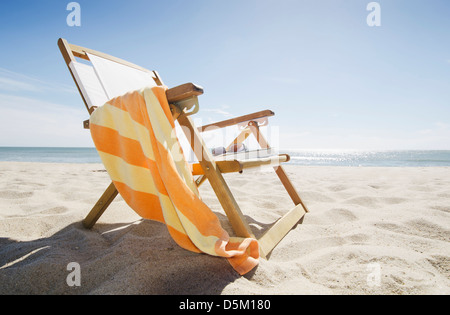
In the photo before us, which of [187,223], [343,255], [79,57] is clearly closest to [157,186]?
[187,223]

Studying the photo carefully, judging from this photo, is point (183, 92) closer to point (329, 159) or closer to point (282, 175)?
point (282, 175)

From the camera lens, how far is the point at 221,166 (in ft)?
3.91

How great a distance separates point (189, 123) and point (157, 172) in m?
0.27

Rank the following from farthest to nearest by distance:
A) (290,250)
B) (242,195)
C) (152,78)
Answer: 1. (242,195)
2. (152,78)
3. (290,250)

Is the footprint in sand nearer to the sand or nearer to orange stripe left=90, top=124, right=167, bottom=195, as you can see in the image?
the sand

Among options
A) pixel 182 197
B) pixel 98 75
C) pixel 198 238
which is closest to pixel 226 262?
pixel 198 238

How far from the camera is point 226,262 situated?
108cm

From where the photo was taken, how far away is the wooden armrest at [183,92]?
38.0 inches

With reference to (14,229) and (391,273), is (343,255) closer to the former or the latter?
(391,273)

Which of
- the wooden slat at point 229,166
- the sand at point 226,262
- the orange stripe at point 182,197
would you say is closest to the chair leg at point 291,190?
Answer: the sand at point 226,262

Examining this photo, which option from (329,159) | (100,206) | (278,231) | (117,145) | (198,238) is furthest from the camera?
(329,159)

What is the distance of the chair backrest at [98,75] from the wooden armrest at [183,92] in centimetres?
50

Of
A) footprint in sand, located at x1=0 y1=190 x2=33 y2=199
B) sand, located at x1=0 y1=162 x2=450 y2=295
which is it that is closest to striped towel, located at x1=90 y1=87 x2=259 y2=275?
sand, located at x1=0 y1=162 x2=450 y2=295
